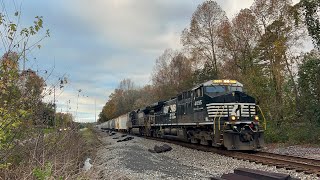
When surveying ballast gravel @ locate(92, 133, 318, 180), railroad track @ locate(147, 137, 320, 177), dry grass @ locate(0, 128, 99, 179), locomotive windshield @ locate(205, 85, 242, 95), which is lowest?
ballast gravel @ locate(92, 133, 318, 180)

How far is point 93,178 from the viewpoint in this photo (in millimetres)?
6855

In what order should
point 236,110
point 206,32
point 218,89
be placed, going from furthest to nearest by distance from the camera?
point 206,32
point 218,89
point 236,110

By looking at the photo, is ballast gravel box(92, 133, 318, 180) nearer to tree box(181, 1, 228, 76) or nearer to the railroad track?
the railroad track

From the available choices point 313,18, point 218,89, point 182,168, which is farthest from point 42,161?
point 313,18

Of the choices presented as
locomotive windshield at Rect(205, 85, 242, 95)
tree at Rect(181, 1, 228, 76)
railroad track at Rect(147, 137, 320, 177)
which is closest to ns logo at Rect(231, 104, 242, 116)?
locomotive windshield at Rect(205, 85, 242, 95)

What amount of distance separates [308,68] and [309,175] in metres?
14.3

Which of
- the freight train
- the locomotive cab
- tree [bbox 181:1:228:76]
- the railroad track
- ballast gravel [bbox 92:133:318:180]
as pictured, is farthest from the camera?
tree [bbox 181:1:228:76]

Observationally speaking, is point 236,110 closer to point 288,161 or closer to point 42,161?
point 288,161

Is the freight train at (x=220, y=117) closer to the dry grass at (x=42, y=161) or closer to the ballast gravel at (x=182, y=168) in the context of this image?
the ballast gravel at (x=182, y=168)

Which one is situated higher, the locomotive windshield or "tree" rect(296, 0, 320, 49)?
"tree" rect(296, 0, 320, 49)

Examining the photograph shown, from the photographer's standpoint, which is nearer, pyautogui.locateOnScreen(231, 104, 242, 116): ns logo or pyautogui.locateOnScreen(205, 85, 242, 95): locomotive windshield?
pyautogui.locateOnScreen(231, 104, 242, 116): ns logo

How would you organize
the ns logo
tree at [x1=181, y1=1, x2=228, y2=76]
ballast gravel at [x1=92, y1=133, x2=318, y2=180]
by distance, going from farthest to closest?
tree at [x1=181, y1=1, x2=228, y2=76], the ns logo, ballast gravel at [x1=92, y1=133, x2=318, y2=180]

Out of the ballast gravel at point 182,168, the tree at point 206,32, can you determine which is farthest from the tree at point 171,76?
the ballast gravel at point 182,168

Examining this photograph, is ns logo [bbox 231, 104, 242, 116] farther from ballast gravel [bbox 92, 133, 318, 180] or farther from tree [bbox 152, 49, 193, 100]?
tree [bbox 152, 49, 193, 100]
